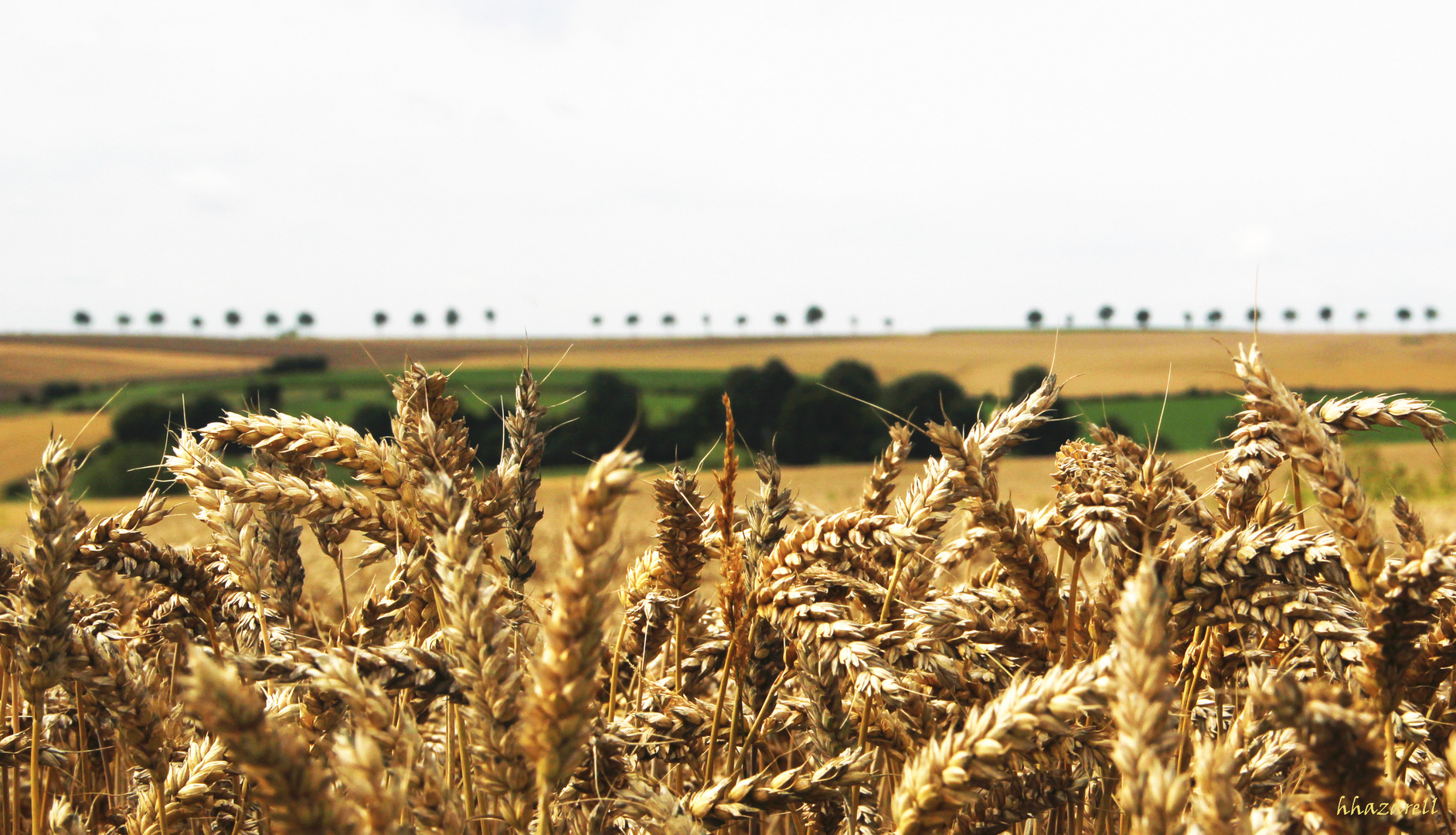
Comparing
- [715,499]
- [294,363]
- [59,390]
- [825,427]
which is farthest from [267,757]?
[294,363]

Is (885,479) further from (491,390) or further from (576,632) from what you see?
(491,390)

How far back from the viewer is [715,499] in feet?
9.52

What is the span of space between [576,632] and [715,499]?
1724mm

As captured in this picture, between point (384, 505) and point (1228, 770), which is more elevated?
point (384, 505)

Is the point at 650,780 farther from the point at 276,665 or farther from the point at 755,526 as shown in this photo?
the point at 276,665

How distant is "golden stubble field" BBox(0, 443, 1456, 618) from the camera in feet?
8.68

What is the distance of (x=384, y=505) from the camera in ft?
6.37

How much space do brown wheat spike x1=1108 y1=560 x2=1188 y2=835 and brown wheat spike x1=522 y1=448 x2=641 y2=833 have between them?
643 mm

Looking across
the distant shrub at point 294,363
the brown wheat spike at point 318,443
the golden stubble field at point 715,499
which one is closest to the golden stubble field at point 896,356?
the distant shrub at point 294,363

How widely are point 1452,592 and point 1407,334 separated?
102946 mm

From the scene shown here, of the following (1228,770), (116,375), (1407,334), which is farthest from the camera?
(1407,334)

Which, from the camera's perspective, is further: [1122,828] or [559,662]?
[1122,828]

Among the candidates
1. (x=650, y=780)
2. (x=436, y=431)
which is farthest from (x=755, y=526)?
(x=436, y=431)

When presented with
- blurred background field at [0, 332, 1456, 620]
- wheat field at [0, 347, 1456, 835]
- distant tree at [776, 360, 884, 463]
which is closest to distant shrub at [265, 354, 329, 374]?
blurred background field at [0, 332, 1456, 620]
